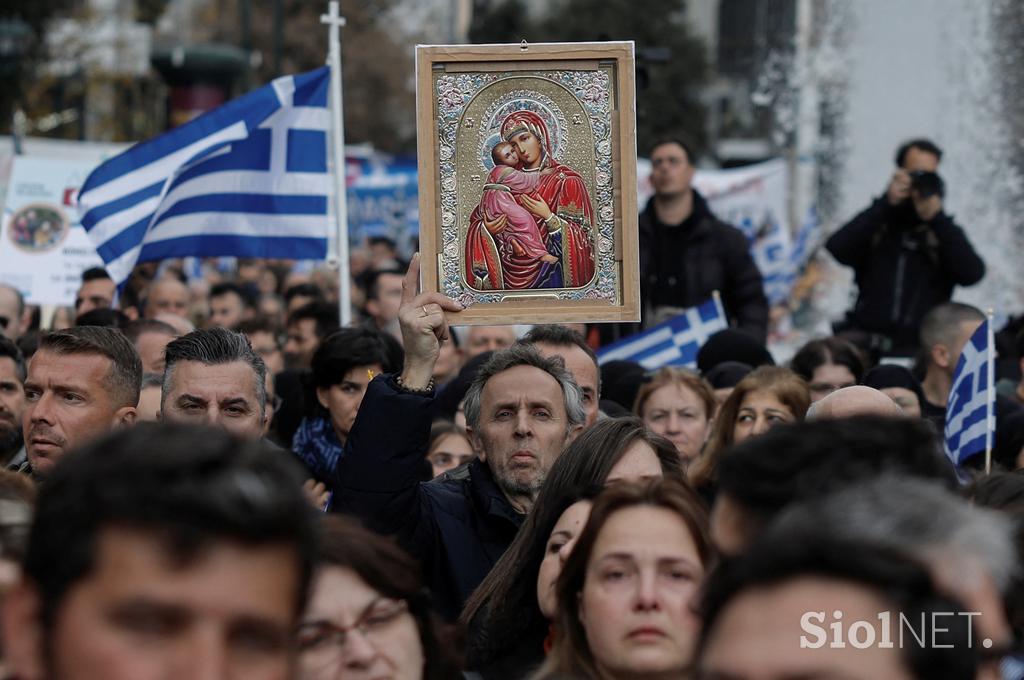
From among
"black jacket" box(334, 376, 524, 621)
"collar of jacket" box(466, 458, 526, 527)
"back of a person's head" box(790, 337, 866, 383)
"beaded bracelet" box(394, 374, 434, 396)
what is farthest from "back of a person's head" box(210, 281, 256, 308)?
"beaded bracelet" box(394, 374, 434, 396)

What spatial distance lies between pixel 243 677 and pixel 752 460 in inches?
33.2

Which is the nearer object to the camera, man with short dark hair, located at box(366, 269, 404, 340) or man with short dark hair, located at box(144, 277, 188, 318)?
man with short dark hair, located at box(144, 277, 188, 318)

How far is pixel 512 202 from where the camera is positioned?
6203 millimetres

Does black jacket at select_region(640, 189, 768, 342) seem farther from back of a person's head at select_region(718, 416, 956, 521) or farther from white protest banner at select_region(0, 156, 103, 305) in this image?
back of a person's head at select_region(718, 416, 956, 521)

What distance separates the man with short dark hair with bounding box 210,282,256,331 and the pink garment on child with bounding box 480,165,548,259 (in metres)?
6.89

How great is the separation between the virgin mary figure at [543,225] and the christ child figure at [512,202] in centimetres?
1

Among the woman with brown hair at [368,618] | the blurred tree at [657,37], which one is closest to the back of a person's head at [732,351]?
the woman with brown hair at [368,618]

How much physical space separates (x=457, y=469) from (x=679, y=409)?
183cm

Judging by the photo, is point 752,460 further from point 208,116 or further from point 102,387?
point 208,116

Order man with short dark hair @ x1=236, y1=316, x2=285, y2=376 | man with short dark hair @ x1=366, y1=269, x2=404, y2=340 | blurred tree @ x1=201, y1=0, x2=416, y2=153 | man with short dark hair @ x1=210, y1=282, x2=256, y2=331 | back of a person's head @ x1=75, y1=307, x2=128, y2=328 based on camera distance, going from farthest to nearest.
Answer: blurred tree @ x1=201, y1=0, x2=416, y2=153 → man with short dark hair @ x1=210, y1=282, x2=256, y2=331 → man with short dark hair @ x1=366, y1=269, x2=404, y2=340 → man with short dark hair @ x1=236, y1=316, x2=285, y2=376 → back of a person's head @ x1=75, y1=307, x2=128, y2=328

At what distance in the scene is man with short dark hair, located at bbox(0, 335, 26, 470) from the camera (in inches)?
287

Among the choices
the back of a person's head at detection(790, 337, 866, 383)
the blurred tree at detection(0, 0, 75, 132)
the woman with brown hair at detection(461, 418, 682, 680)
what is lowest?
the woman with brown hair at detection(461, 418, 682, 680)

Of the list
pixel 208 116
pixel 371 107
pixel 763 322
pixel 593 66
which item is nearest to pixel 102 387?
pixel 593 66

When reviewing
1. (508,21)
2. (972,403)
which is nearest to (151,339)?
(972,403)
